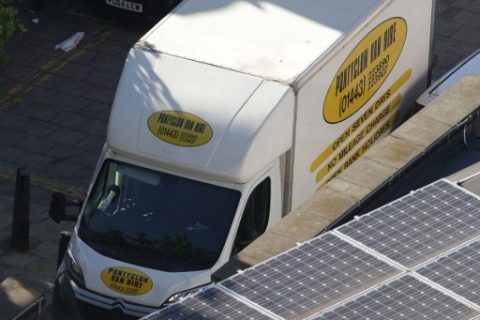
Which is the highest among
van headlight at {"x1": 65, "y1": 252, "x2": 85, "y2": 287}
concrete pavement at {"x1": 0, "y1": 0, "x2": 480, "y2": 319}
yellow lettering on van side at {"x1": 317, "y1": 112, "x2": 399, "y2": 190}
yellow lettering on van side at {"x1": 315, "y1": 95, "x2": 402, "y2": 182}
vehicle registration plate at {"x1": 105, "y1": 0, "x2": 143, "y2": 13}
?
yellow lettering on van side at {"x1": 315, "y1": 95, "x2": 402, "y2": 182}

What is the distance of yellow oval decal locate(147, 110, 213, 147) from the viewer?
12727 millimetres

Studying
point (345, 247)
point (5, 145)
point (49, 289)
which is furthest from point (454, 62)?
point (345, 247)

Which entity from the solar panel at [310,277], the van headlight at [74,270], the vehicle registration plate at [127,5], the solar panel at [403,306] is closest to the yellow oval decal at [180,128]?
the van headlight at [74,270]

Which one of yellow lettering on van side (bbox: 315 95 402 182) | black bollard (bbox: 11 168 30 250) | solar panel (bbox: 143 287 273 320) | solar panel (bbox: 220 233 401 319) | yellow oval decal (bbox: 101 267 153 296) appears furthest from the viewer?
black bollard (bbox: 11 168 30 250)

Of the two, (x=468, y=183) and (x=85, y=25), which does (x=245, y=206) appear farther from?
(x=85, y=25)

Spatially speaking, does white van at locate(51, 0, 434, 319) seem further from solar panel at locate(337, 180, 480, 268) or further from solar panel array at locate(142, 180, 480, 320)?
solar panel array at locate(142, 180, 480, 320)

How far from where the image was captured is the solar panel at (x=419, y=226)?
9398 mm

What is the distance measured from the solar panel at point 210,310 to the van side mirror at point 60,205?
191 inches

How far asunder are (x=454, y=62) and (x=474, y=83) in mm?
7889

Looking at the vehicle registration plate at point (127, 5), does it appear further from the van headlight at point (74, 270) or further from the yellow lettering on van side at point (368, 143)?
the van headlight at point (74, 270)

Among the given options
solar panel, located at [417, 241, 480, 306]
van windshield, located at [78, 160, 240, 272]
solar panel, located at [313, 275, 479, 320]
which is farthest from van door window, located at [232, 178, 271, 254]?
solar panel, located at [313, 275, 479, 320]

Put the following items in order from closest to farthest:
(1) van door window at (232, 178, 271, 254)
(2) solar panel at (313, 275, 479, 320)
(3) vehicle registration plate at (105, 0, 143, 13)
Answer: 1. (2) solar panel at (313, 275, 479, 320)
2. (1) van door window at (232, 178, 271, 254)
3. (3) vehicle registration plate at (105, 0, 143, 13)

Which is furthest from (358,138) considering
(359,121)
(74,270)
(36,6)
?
(36,6)

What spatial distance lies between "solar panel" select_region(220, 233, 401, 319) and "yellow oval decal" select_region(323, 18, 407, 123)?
15.5 feet
